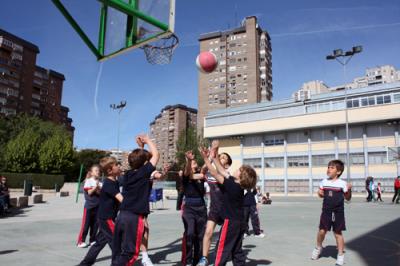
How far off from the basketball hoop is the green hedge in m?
39.1

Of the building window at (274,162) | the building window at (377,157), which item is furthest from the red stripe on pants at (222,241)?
the building window at (274,162)

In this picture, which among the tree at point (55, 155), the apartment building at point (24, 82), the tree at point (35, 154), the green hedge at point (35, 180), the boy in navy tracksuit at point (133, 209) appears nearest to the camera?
the boy in navy tracksuit at point (133, 209)

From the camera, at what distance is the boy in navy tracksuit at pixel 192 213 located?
19.0 feet

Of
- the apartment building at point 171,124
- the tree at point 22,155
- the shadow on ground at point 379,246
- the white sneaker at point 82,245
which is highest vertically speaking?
the apartment building at point 171,124

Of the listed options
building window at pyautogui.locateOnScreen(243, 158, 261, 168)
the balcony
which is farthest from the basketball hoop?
the balcony

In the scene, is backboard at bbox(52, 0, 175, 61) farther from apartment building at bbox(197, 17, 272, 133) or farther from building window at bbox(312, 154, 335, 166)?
apartment building at bbox(197, 17, 272, 133)

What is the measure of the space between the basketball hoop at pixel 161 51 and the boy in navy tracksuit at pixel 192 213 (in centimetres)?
226

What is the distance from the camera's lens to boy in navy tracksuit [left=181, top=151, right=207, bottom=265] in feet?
19.0

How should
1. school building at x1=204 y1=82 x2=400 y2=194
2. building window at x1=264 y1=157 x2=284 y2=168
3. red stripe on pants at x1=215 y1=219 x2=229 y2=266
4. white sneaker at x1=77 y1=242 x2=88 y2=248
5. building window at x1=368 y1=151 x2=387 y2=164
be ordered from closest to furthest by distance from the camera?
red stripe on pants at x1=215 y1=219 x2=229 y2=266
white sneaker at x1=77 y1=242 x2=88 y2=248
building window at x1=368 y1=151 x2=387 y2=164
school building at x1=204 y1=82 x2=400 y2=194
building window at x1=264 y1=157 x2=284 y2=168

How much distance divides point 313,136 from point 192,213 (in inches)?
1774

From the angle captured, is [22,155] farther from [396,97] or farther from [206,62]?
[396,97]

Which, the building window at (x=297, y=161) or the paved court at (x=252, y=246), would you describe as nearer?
the paved court at (x=252, y=246)

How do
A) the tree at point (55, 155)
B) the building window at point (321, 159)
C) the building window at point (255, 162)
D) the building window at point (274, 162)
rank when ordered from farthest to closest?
1. the building window at point (255, 162)
2. the building window at point (274, 162)
3. the tree at point (55, 155)
4. the building window at point (321, 159)

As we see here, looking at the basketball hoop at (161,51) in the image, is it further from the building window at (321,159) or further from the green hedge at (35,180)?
the building window at (321,159)
